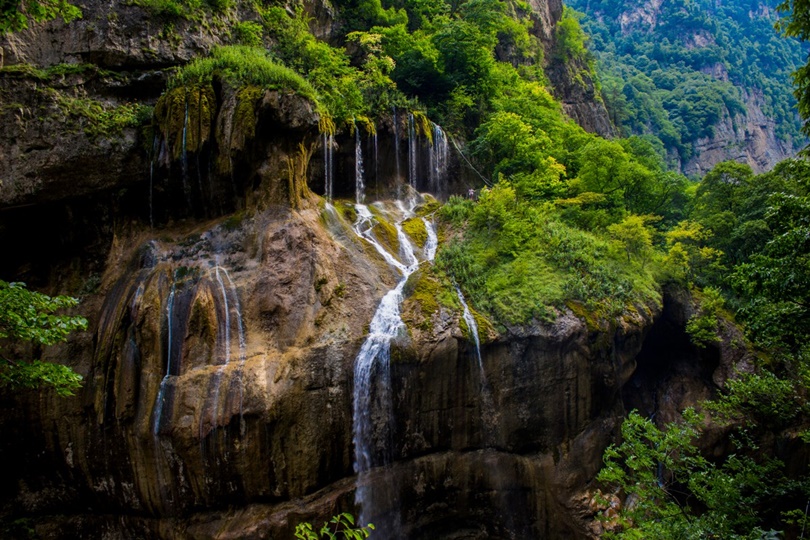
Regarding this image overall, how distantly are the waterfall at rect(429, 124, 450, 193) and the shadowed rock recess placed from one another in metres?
6.30

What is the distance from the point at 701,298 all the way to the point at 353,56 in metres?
19.1

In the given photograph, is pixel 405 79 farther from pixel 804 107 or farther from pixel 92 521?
pixel 92 521

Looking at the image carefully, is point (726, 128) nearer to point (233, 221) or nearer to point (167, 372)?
point (233, 221)

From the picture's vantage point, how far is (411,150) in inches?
845

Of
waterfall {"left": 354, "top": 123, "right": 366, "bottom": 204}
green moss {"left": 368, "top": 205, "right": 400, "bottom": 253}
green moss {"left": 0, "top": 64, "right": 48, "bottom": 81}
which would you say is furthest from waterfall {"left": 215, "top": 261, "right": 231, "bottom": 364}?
green moss {"left": 0, "top": 64, "right": 48, "bottom": 81}

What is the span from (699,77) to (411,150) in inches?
2744

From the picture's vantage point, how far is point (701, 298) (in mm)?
18797

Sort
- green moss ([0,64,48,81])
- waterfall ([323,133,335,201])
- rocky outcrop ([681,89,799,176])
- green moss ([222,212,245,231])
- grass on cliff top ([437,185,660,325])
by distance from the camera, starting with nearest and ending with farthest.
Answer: green moss ([0,64,48,81]), grass on cliff top ([437,185,660,325]), green moss ([222,212,245,231]), waterfall ([323,133,335,201]), rocky outcrop ([681,89,799,176])

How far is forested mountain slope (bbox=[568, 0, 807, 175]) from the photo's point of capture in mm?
62375

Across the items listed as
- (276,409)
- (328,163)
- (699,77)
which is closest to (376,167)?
(328,163)

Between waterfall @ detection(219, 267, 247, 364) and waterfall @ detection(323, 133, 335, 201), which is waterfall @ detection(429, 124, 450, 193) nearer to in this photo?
waterfall @ detection(323, 133, 335, 201)

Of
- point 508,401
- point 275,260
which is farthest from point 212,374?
point 508,401

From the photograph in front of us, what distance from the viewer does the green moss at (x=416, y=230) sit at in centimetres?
1745

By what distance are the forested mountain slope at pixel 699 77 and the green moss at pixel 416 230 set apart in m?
43.1
